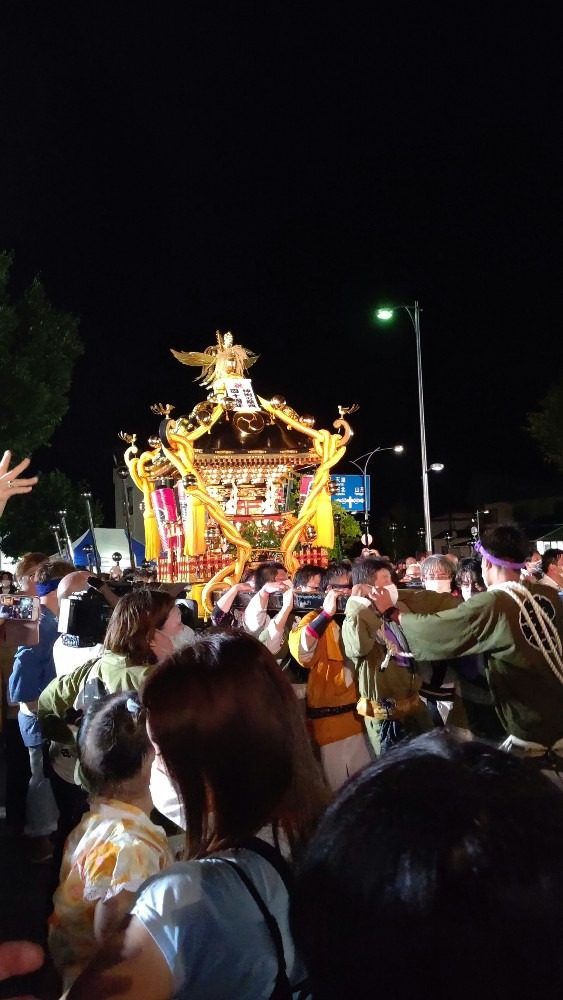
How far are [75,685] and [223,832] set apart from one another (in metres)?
2.94

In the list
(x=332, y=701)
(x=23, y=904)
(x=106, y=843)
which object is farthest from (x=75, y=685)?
(x=332, y=701)

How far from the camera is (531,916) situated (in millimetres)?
1026

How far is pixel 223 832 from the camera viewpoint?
1857 mm

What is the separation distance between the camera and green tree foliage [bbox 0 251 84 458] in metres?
24.9

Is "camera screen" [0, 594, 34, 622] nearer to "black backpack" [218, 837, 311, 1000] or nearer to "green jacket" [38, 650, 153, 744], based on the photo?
"green jacket" [38, 650, 153, 744]

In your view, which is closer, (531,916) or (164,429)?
(531,916)

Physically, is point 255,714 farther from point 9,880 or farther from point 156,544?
point 156,544

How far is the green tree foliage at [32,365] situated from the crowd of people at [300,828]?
21.6m

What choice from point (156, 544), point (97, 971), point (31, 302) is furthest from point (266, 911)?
point (31, 302)

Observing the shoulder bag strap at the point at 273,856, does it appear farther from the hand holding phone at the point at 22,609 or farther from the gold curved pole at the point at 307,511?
the gold curved pole at the point at 307,511

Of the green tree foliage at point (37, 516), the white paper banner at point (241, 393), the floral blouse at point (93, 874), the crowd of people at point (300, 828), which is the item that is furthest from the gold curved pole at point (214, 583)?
the green tree foliage at point (37, 516)

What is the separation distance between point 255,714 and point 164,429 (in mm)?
14763

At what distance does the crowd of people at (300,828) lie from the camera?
3.43 feet

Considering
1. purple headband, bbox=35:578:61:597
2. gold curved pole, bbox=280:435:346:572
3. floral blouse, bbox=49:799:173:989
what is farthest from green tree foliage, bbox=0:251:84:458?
floral blouse, bbox=49:799:173:989
